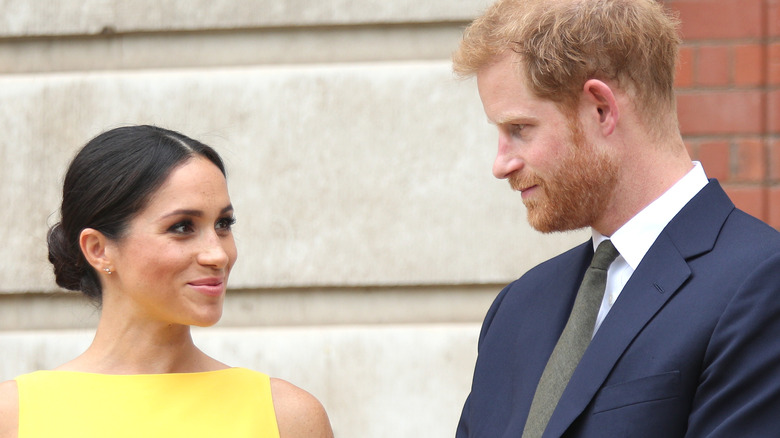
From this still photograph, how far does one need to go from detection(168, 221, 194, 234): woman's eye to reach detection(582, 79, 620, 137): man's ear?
987mm

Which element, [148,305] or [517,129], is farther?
[148,305]

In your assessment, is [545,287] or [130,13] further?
[130,13]

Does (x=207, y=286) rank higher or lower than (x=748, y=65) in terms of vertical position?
lower

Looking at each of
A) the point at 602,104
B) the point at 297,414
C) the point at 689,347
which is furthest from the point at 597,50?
the point at 297,414

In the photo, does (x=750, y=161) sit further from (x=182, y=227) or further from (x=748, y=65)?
(x=182, y=227)

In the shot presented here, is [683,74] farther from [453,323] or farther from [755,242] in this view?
[755,242]

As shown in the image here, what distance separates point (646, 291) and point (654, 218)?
170 mm

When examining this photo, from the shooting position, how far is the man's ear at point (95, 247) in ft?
7.60

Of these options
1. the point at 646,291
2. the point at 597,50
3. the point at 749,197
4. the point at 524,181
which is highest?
the point at 597,50

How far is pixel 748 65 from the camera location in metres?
3.05

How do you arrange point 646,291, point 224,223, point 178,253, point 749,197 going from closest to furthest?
point 646,291, point 178,253, point 224,223, point 749,197

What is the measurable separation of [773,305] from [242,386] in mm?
1341

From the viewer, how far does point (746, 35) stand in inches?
120

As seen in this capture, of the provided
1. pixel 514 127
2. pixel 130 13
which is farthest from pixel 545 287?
pixel 130 13
